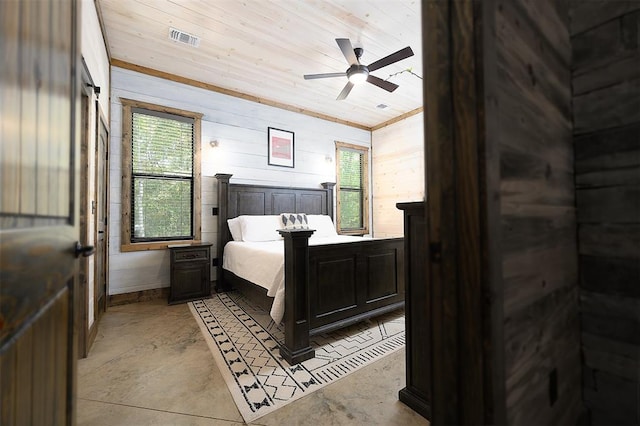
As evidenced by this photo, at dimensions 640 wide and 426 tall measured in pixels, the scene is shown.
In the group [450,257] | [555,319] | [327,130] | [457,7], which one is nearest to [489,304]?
[450,257]

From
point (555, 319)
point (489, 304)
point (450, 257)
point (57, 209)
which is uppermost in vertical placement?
point (57, 209)

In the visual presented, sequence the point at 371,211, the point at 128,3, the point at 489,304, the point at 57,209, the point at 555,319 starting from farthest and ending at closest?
the point at 371,211 → the point at 128,3 → the point at 555,319 → the point at 57,209 → the point at 489,304

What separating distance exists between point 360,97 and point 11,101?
183 inches

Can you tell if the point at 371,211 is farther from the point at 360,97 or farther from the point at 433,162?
the point at 433,162

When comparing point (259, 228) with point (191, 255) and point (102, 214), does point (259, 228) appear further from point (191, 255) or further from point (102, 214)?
point (102, 214)

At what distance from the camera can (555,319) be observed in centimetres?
104

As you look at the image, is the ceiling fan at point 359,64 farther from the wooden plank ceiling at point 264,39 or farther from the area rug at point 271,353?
the area rug at point 271,353

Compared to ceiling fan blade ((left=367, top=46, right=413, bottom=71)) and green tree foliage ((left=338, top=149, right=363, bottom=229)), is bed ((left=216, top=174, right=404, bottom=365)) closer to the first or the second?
ceiling fan blade ((left=367, top=46, right=413, bottom=71))

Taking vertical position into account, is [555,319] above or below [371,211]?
below

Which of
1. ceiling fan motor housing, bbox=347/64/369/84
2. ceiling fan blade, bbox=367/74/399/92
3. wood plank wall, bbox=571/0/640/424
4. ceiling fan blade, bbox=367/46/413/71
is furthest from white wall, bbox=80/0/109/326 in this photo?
wood plank wall, bbox=571/0/640/424

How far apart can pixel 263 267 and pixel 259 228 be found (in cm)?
137

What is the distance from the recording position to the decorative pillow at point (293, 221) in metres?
4.26

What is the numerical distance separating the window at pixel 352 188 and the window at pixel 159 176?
277 cm

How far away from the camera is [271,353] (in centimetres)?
220
